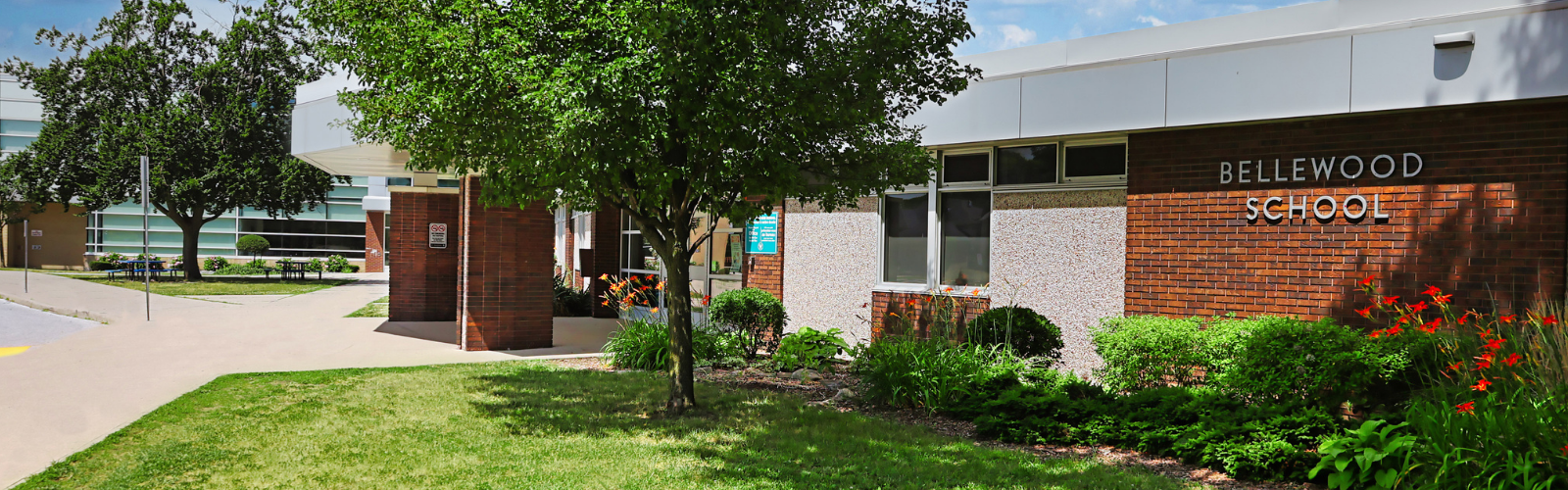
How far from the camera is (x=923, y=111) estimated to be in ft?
36.3

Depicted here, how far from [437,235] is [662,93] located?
12969 mm

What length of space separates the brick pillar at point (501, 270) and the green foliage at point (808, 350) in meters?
4.09

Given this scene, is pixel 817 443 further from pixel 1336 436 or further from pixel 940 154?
pixel 940 154

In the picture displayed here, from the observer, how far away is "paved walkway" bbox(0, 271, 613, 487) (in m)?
7.36

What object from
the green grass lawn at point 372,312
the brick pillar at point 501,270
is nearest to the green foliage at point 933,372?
the brick pillar at point 501,270

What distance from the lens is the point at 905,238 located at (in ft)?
37.6

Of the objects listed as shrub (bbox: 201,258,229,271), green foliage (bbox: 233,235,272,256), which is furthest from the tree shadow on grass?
green foliage (bbox: 233,235,272,256)

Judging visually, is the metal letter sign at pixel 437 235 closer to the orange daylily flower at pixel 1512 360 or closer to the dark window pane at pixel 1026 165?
the dark window pane at pixel 1026 165

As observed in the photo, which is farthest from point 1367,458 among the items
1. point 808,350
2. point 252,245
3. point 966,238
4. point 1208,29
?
point 252,245

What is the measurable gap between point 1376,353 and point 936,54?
12.8ft

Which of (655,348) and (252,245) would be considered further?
(252,245)

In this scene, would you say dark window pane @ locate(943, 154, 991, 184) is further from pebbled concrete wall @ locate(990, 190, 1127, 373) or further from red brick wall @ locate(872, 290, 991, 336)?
red brick wall @ locate(872, 290, 991, 336)

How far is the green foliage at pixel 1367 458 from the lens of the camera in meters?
5.13

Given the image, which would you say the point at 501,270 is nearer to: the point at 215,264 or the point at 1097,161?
the point at 1097,161
